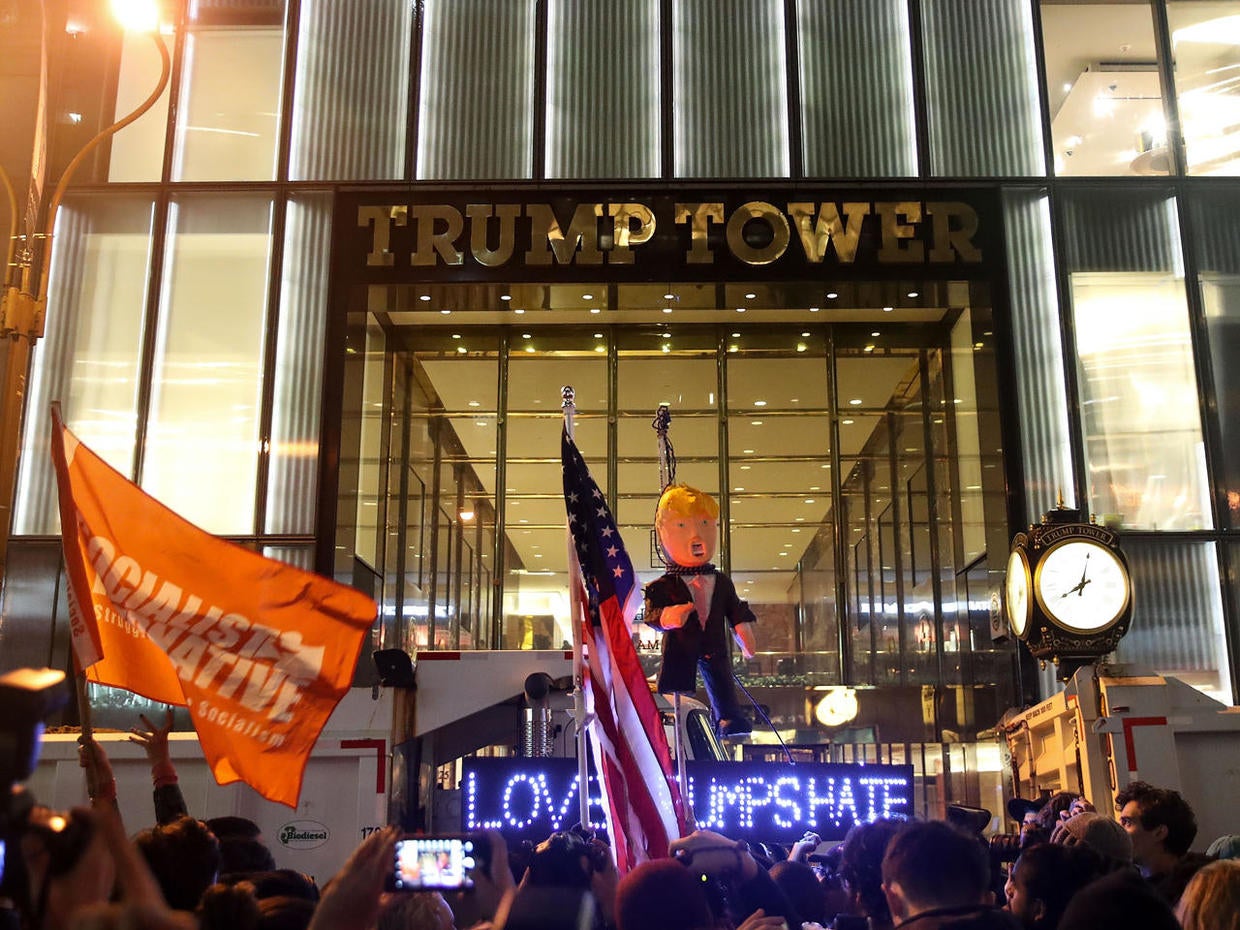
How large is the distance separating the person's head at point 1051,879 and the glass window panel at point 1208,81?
14577 millimetres

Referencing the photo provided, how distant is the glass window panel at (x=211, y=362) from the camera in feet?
52.9

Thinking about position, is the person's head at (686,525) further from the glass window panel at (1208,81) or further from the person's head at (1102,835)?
the glass window panel at (1208,81)

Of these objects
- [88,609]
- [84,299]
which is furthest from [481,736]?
[84,299]

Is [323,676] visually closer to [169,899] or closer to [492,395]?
[169,899]

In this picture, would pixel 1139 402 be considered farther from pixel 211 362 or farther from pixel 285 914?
pixel 285 914

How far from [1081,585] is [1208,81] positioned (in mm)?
10727

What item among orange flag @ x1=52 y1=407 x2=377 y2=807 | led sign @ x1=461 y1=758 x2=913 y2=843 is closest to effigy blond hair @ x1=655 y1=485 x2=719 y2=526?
led sign @ x1=461 y1=758 x2=913 y2=843

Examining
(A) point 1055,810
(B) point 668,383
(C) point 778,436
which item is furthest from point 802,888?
(B) point 668,383

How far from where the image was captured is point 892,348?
62.4 feet

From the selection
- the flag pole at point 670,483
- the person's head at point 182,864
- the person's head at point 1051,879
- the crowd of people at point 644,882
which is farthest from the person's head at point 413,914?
the flag pole at point 670,483

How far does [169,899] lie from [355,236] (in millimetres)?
13277

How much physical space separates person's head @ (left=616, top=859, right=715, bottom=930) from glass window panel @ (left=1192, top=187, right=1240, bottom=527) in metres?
14.0

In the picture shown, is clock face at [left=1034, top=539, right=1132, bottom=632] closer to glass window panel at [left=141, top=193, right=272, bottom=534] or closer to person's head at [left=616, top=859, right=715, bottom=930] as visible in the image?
person's head at [left=616, top=859, right=715, bottom=930]

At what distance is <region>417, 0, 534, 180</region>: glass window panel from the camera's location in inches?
667
